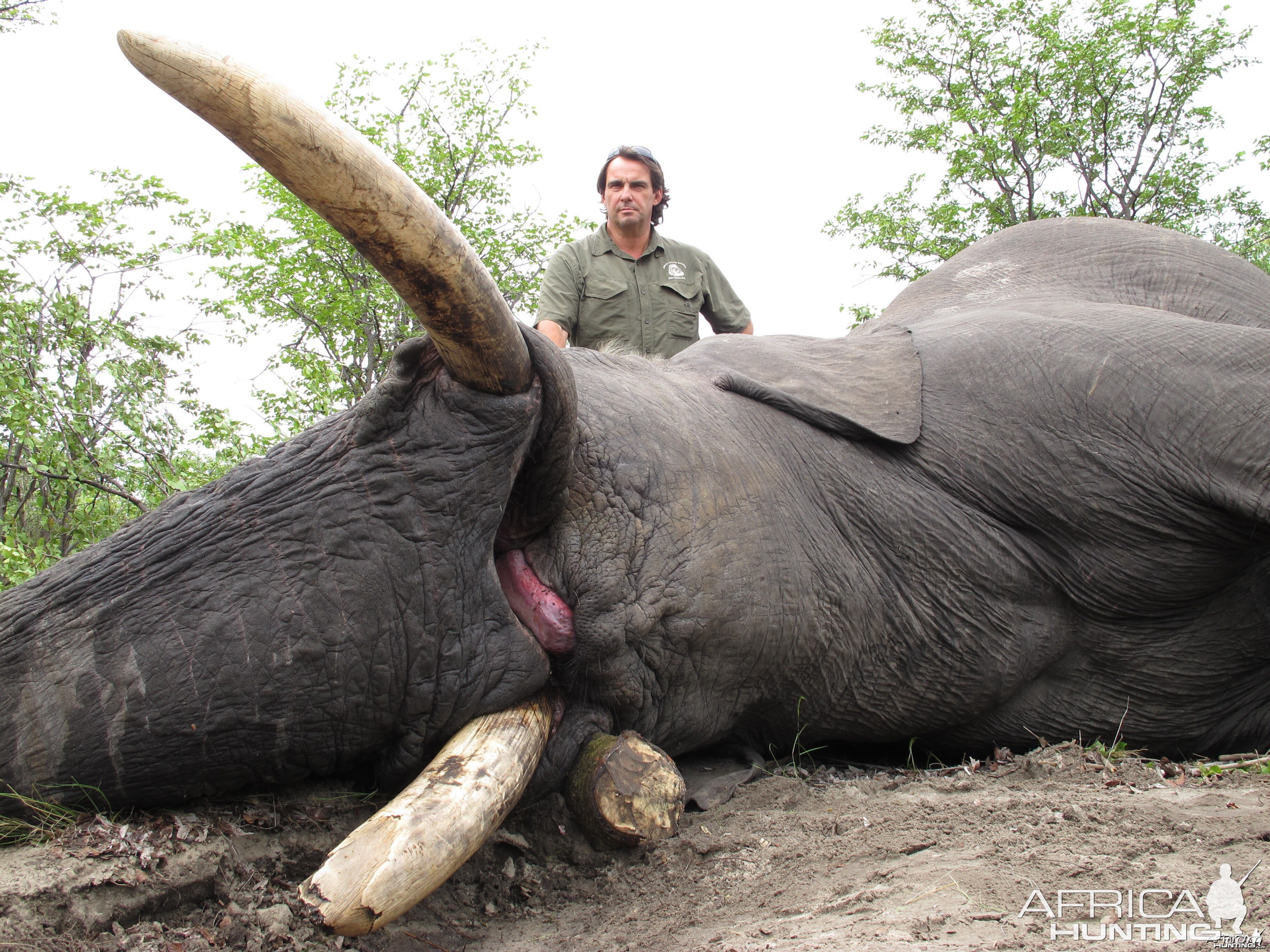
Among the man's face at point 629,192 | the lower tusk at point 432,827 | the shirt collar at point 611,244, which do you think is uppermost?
the man's face at point 629,192

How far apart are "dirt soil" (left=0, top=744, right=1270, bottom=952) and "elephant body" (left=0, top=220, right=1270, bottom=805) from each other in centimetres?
14

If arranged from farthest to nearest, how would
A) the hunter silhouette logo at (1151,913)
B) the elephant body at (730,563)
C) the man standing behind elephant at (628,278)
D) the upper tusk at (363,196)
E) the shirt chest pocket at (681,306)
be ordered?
the shirt chest pocket at (681,306) → the man standing behind elephant at (628,278) → the elephant body at (730,563) → the upper tusk at (363,196) → the hunter silhouette logo at (1151,913)

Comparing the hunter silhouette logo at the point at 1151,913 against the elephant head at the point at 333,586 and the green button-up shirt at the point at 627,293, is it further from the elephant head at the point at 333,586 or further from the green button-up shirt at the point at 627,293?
the green button-up shirt at the point at 627,293

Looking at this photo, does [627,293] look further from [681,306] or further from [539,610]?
[539,610]

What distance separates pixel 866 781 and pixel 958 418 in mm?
1165

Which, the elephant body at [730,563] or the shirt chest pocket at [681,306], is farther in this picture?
the shirt chest pocket at [681,306]

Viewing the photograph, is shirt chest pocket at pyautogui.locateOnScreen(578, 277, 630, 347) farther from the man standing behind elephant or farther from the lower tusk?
the lower tusk

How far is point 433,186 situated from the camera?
15.8m

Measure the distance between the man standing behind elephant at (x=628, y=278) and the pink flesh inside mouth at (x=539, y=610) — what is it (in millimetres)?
3900

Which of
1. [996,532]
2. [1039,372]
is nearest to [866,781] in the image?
[996,532]

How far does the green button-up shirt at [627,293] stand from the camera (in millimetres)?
6441

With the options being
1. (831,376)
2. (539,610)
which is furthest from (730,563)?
(831,376)

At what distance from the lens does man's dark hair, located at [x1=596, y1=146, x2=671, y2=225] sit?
21.3 ft

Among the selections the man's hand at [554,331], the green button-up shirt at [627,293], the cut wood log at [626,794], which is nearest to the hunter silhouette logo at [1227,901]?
the cut wood log at [626,794]
